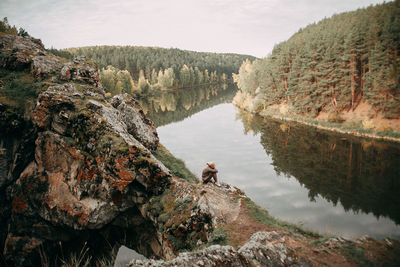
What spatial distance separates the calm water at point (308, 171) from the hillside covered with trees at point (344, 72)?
22.7 ft

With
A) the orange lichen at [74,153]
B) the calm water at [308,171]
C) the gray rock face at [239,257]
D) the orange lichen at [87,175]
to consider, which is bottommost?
the calm water at [308,171]

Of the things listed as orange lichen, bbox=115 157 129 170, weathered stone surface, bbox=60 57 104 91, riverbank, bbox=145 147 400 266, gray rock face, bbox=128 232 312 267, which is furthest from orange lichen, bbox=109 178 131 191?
weathered stone surface, bbox=60 57 104 91

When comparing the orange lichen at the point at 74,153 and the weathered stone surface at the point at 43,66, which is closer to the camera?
the orange lichen at the point at 74,153

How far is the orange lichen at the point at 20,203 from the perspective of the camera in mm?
11648

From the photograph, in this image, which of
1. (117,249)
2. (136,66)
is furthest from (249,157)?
(136,66)

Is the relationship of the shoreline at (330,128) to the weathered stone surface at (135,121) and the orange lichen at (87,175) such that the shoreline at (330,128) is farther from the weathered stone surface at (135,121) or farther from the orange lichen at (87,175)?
the orange lichen at (87,175)

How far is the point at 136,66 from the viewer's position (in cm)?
12525

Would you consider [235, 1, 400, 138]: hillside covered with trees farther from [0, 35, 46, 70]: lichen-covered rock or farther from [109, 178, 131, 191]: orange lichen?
[0, 35, 46, 70]: lichen-covered rock

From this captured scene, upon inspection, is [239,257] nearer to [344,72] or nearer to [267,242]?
[267,242]

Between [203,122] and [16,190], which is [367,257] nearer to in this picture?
[16,190]

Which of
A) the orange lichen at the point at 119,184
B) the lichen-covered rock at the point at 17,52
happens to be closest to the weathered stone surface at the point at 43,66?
the lichen-covered rock at the point at 17,52

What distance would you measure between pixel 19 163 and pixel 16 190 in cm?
161

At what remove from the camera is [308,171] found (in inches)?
891

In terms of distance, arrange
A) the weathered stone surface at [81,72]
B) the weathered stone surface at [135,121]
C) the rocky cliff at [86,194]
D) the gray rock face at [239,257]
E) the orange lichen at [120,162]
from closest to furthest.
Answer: the gray rock face at [239,257] → the rocky cliff at [86,194] → the orange lichen at [120,162] → the weathered stone surface at [81,72] → the weathered stone surface at [135,121]
